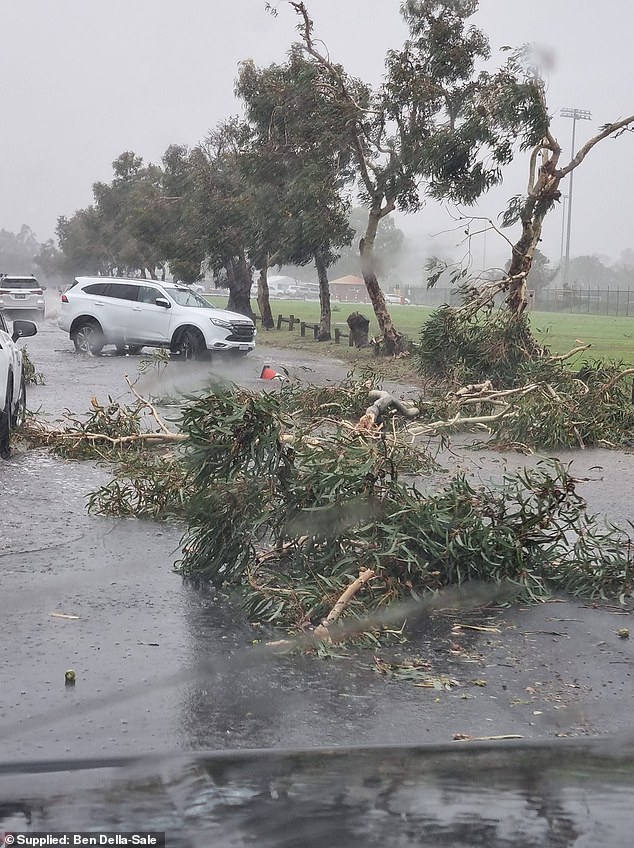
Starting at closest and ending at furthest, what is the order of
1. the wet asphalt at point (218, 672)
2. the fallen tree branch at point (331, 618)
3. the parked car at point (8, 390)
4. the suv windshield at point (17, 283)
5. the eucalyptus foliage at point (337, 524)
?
the wet asphalt at point (218, 672)
the fallen tree branch at point (331, 618)
the eucalyptus foliage at point (337, 524)
the parked car at point (8, 390)
the suv windshield at point (17, 283)

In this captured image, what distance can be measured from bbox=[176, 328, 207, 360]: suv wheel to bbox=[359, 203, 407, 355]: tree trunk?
18.0 ft

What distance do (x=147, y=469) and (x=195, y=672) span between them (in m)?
4.30

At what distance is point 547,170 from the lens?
22703 millimetres

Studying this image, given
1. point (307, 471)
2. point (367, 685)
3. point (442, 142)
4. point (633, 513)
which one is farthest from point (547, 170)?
point (367, 685)

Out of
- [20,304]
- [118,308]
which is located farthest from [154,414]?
[20,304]

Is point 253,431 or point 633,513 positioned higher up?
point 253,431

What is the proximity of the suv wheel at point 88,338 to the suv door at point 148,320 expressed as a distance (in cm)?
104

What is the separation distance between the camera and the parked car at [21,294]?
50062 mm

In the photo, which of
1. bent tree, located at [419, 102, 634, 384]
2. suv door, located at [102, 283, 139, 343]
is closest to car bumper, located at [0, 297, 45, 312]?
suv door, located at [102, 283, 139, 343]

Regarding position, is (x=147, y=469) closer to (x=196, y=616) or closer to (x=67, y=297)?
(x=196, y=616)

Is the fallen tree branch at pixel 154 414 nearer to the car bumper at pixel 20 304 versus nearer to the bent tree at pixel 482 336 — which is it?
the bent tree at pixel 482 336

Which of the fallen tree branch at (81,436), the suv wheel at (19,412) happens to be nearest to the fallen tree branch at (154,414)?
the fallen tree branch at (81,436)

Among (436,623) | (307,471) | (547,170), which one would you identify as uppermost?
(547,170)

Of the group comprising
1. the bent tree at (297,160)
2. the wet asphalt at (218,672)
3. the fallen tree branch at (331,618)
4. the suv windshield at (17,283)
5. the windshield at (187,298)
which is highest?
the bent tree at (297,160)
